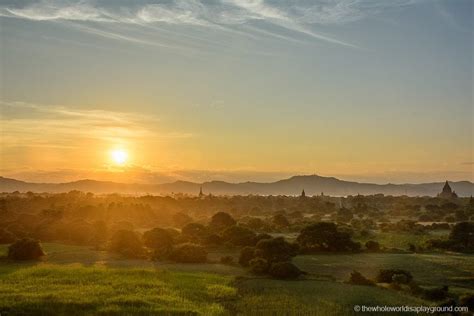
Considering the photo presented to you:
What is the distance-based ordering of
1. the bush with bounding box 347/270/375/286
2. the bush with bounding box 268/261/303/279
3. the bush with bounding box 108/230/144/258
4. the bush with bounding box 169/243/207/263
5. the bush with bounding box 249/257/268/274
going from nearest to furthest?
the bush with bounding box 347/270/375/286 → the bush with bounding box 268/261/303/279 → the bush with bounding box 249/257/268/274 → the bush with bounding box 169/243/207/263 → the bush with bounding box 108/230/144/258

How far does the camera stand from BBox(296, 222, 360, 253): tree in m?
66.6

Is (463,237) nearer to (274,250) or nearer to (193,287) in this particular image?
(274,250)

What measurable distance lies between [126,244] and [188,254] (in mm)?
10818

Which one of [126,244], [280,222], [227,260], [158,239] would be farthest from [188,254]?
[280,222]

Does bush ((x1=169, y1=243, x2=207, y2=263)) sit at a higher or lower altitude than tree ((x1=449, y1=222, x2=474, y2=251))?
lower

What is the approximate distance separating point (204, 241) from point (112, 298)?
3747cm

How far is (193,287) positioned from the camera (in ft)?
133

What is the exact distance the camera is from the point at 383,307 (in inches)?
1357

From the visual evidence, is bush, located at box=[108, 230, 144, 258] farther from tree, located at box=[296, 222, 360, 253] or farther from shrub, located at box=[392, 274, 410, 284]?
shrub, located at box=[392, 274, 410, 284]

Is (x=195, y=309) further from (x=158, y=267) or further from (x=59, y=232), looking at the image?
(x=59, y=232)

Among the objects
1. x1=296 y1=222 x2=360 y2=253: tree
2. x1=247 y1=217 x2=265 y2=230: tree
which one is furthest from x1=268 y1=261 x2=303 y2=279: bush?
x1=247 y1=217 x2=265 y2=230: tree

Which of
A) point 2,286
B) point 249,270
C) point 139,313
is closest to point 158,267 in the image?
point 249,270

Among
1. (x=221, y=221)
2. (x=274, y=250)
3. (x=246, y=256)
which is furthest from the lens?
(x=221, y=221)

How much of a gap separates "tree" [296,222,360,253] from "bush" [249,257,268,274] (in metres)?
16.4
